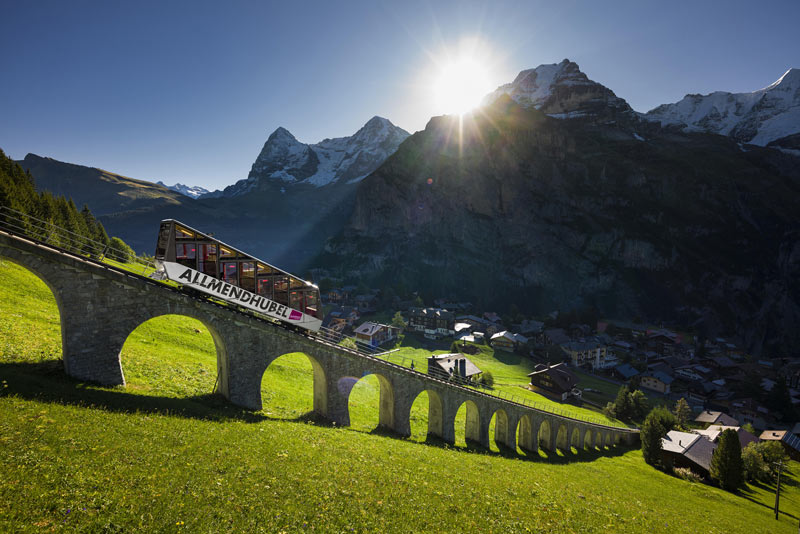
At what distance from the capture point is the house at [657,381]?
270ft

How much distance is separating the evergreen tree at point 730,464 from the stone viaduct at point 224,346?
27.4m

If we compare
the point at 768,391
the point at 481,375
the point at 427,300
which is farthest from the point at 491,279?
the point at 481,375

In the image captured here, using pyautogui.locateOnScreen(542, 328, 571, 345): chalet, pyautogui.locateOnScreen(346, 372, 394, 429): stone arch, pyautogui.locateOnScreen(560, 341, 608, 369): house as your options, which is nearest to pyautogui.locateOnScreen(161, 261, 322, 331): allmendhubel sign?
pyautogui.locateOnScreen(346, 372, 394, 429): stone arch

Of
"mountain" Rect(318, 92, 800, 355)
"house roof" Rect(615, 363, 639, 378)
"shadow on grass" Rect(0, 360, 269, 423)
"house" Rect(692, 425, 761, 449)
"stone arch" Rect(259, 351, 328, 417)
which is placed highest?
"mountain" Rect(318, 92, 800, 355)

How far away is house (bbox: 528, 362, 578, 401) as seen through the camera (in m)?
64.8

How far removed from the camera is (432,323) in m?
108

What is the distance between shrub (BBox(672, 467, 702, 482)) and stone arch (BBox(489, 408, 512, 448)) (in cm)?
2374

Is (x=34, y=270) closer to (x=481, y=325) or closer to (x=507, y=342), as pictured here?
(x=507, y=342)

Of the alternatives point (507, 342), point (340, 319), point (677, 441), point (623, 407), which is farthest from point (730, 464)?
point (340, 319)

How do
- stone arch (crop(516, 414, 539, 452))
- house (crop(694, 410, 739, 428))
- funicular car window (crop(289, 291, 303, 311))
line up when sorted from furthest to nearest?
house (crop(694, 410, 739, 428)) → stone arch (crop(516, 414, 539, 452)) → funicular car window (crop(289, 291, 303, 311))

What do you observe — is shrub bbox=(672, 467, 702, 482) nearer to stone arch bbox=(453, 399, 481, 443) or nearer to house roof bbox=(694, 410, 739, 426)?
stone arch bbox=(453, 399, 481, 443)

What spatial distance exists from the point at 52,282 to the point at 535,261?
18560cm

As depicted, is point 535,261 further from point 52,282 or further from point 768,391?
point 52,282

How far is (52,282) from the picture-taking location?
14.4 m
